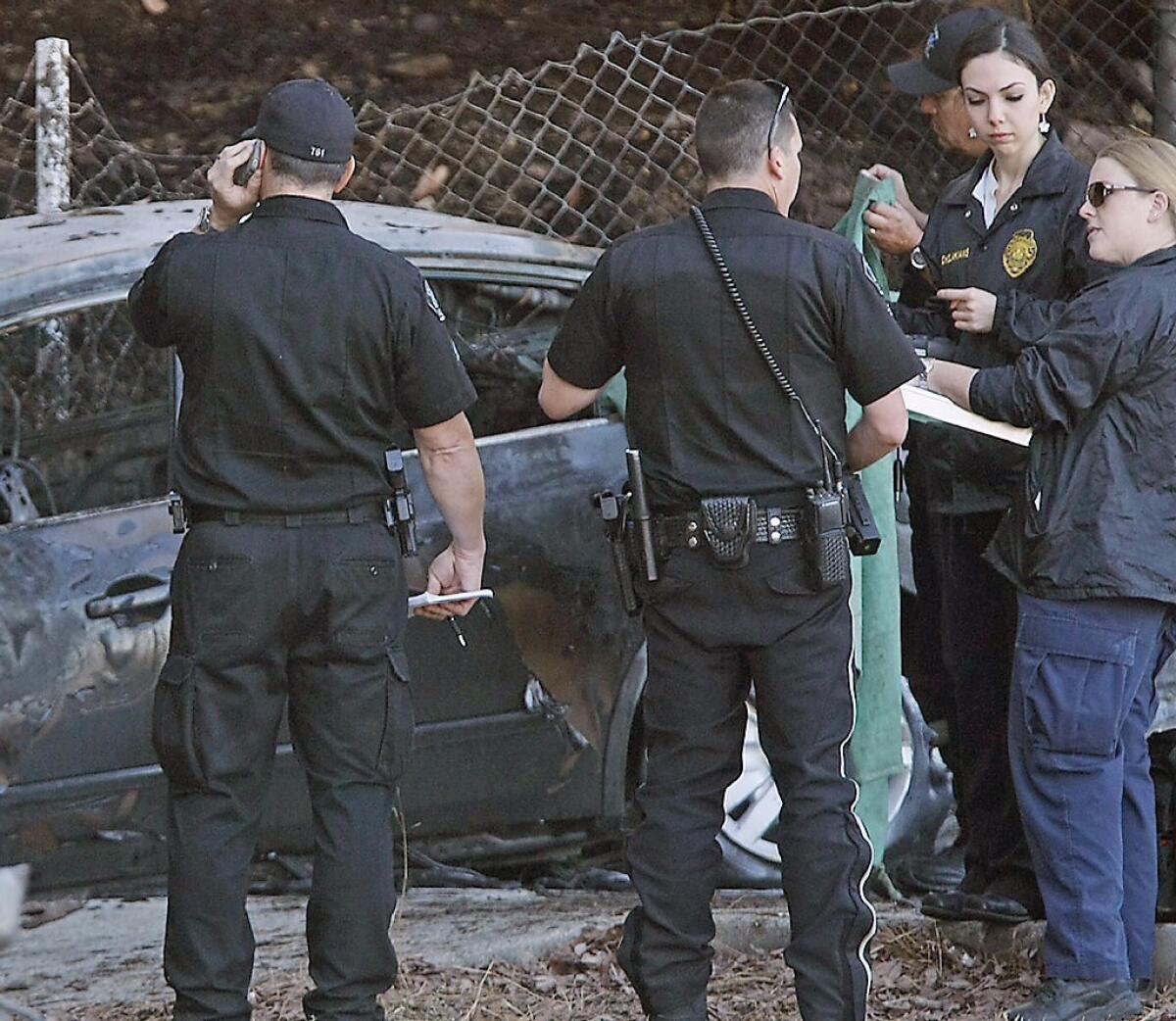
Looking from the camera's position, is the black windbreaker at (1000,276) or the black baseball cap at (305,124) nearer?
the black baseball cap at (305,124)

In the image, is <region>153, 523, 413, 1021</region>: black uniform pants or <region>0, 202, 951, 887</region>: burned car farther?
<region>0, 202, 951, 887</region>: burned car

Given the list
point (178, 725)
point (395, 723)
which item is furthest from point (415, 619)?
point (178, 725)

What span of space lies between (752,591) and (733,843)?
5.60 feet

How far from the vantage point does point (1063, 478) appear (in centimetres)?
371

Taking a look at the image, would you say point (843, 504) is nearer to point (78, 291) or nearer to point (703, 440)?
point (703, 440)

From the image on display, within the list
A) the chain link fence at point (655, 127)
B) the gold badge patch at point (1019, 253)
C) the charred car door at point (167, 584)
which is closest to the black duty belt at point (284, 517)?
the charred car door at point (167, 584)

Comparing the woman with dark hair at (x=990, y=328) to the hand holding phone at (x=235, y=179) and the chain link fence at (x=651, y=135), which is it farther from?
the chain link fence at (x=651, y=135)

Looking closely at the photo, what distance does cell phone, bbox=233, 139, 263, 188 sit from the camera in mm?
3559

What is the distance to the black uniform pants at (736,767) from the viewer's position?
3.47m

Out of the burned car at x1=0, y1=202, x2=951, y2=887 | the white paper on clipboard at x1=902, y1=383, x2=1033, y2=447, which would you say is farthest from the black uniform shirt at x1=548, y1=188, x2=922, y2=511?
the burned car at x1=0, y1=202, x2=951, y2=887

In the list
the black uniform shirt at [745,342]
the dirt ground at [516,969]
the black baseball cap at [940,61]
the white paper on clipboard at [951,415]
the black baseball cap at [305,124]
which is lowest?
the dirt ground at [516,969]

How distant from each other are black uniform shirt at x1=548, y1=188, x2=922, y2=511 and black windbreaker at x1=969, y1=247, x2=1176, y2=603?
0.34 meters

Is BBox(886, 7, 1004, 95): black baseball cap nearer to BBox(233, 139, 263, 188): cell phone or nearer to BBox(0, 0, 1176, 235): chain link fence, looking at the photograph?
BBox(233, 139, 263, 188): cell phone

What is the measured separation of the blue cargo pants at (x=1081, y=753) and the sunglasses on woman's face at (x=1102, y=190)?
83cm
